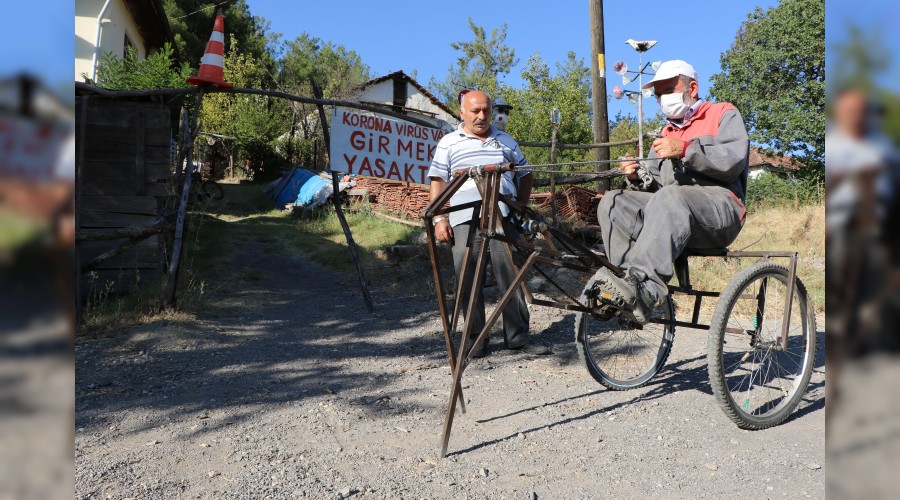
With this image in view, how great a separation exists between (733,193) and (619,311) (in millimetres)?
842

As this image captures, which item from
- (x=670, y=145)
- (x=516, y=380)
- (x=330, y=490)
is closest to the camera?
(x=330, y=490)

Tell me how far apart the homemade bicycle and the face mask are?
29.8 inches

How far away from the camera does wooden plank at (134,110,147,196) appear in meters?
6.61

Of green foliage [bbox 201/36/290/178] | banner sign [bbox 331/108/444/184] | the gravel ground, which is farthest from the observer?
green foliage [bbox 201/36/290/178]

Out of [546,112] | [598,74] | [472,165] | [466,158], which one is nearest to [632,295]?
[472,165]

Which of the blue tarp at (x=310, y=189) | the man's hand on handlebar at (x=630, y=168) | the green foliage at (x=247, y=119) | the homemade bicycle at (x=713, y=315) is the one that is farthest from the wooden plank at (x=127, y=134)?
the green foliage at (x=247, y=119)

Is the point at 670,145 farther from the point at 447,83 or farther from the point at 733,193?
the point at 447,83

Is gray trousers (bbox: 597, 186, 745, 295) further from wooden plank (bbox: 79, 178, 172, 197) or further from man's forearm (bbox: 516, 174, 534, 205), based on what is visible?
wooden plank (bbox: 79, 178, 172, 197)

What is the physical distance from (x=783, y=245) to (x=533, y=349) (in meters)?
7.05

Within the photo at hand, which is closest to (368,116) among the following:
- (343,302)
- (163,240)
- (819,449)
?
(343,302)

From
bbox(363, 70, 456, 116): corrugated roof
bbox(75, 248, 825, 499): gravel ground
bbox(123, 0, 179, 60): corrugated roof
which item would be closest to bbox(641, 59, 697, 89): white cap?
bbox(75, 248, 825, 499): gravel ground

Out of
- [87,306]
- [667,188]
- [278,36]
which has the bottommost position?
[87,306]

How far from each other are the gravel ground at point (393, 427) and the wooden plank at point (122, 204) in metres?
1.79

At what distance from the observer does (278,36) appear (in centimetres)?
4938
